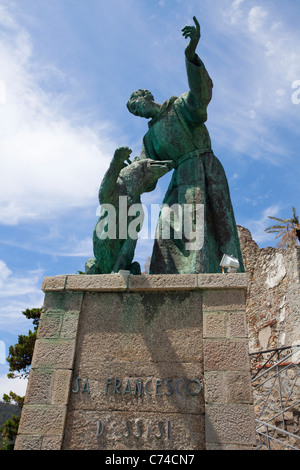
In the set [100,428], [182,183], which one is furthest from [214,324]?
[182,183]

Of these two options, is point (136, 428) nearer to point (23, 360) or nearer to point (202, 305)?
point (202, 305)

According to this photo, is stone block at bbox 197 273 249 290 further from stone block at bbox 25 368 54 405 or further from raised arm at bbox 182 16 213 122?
raised arm at bbox 182 16 213 122

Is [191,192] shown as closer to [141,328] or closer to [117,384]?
[141,328]

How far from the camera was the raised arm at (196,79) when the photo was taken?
4812 millimetres

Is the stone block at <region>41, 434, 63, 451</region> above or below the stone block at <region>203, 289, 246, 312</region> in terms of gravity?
below

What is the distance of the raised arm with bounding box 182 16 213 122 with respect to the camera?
4.81m

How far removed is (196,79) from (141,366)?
3233 millimetres

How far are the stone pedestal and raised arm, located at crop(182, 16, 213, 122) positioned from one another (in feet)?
7.38

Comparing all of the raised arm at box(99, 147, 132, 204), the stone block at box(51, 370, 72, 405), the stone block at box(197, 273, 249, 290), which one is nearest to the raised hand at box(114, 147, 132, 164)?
the raised arm at box(99, 147, 132, 204)

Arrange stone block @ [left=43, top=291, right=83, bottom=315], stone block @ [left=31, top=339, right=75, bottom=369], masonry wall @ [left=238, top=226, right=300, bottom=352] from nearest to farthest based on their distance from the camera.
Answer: stone block @ [left=31, top=339, right=75, bottom=369] < stone block @ [left=43, top=291, right=83, bottom=315] < masonry wall @ [left=238, top=226, right=300, bottom=352]

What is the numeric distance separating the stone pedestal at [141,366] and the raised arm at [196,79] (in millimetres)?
2250

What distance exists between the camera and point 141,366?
3.70 meters
